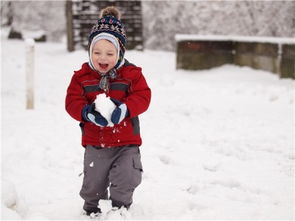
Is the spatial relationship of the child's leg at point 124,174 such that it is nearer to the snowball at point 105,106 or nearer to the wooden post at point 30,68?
the snowball at point 105,106

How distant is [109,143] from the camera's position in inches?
126

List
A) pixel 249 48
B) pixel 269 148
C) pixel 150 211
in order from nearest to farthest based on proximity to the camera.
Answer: pixel 150 211, pixel 269 148, pixel 249 48

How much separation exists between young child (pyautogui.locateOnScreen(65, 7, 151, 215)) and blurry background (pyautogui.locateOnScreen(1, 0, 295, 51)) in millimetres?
14332

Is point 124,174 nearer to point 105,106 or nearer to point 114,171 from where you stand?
point 114,171

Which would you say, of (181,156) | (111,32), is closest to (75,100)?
(111,32)

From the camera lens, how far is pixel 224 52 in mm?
13828

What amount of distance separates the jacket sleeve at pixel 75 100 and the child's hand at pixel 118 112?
28cm

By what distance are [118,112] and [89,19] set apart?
48.3 feet

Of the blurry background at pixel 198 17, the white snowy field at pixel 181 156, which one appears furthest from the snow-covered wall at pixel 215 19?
the white snowy field at pixel 181 156

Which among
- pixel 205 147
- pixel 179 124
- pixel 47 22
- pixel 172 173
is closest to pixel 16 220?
pixel 172 173

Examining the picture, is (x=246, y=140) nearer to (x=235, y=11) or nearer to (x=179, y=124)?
(x=179, y=124)

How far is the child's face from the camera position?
10.2ft

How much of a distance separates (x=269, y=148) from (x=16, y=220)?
3524 mm

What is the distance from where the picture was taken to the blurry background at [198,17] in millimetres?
18273
